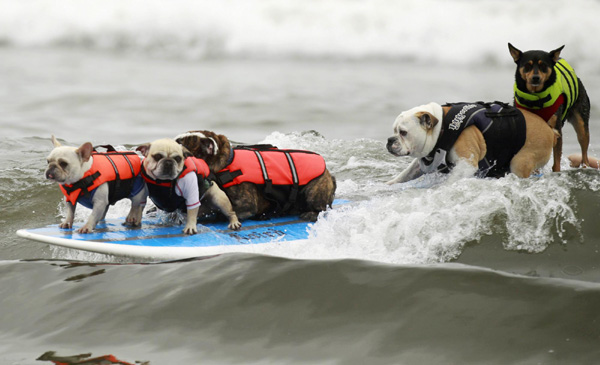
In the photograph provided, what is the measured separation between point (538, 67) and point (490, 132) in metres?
0.72

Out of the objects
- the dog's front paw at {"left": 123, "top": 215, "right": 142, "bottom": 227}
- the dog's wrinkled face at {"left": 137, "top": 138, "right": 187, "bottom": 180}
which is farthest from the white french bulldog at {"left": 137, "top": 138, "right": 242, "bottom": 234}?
the dog's front paw at {"left": 123, "top": 215, "right": 142, "bottom": 227}

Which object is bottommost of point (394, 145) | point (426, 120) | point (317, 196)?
point (317, 196)

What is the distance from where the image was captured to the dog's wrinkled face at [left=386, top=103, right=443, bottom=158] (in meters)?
6.44

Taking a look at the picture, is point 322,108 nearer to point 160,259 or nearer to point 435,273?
point 160,259

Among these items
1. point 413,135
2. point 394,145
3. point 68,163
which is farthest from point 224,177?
point 413,135

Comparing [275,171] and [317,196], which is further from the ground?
[275,171]

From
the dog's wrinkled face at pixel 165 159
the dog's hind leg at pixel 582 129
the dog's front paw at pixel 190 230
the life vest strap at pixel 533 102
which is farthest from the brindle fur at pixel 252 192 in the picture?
the dog's hind leg at pixel 582 129

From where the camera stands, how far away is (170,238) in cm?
575

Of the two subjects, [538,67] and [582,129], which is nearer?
[538,67]

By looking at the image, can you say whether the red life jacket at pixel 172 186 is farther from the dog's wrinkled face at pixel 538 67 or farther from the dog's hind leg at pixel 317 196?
the dog's wrinkled face at pixel 538 67

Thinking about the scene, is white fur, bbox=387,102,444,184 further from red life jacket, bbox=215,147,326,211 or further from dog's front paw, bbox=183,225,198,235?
dog's front paw, bbox=183,225,198,235

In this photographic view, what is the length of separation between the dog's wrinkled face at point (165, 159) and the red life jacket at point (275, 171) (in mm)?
519

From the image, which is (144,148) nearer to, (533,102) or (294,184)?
(294,184)

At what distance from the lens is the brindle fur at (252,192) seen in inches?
238
